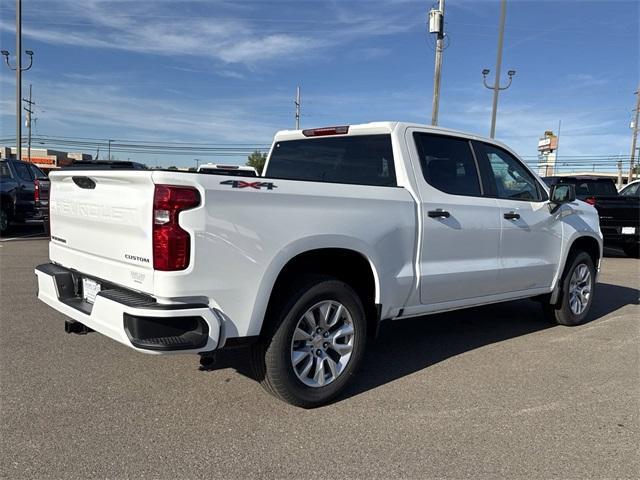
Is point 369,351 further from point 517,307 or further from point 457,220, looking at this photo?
point 517,307

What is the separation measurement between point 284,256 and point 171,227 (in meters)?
0.74

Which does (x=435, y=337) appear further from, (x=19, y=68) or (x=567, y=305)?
(x=19, y=68)

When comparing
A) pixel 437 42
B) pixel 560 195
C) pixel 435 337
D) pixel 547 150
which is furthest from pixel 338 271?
pixel 547 150

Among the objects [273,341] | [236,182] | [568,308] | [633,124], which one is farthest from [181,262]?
[633,124]

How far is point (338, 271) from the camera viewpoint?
3.97 meters

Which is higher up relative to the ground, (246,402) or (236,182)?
(236,182)

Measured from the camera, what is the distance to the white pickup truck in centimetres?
304

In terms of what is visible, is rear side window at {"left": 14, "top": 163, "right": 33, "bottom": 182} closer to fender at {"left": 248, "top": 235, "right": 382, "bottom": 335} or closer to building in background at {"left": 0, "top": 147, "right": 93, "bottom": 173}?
fender at {"left": 248, "top": 235, "right": 382, "bottom": 335}

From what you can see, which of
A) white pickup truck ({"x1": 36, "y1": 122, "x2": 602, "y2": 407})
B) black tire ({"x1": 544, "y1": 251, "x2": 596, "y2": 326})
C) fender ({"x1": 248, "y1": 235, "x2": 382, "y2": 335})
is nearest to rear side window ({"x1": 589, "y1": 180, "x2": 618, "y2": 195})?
black tire ({"x1": 544, "y1": 251, "x2": 596, "y2": 326})

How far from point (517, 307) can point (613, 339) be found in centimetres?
162

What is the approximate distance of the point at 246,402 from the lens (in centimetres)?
373

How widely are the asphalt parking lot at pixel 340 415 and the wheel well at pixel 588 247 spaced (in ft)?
3.90

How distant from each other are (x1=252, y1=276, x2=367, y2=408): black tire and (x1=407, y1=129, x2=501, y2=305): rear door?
0.92 m

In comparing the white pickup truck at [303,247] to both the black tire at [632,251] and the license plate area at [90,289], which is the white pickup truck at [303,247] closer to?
the license plate area at [90,289]
